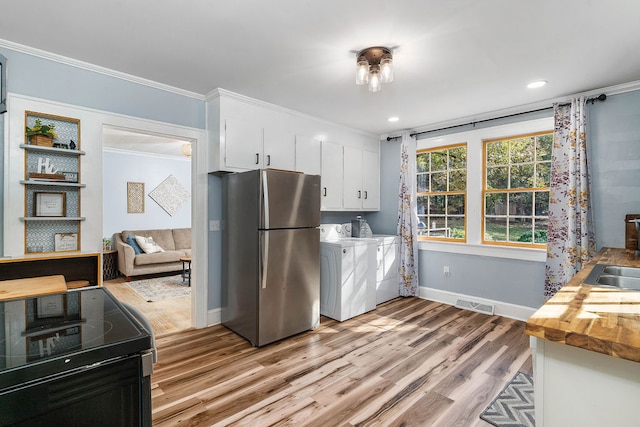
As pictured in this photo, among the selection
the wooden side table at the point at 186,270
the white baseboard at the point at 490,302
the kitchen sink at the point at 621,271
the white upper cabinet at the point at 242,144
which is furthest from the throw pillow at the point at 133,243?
the kitchen sink at the point at 621,271

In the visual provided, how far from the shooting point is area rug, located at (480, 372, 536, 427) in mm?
1922

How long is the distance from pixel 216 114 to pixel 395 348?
2.88m

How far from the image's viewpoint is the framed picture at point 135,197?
6496 mm

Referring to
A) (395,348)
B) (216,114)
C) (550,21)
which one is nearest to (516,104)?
(550,21)

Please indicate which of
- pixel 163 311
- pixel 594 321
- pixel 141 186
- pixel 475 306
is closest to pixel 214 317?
pixel 163 311

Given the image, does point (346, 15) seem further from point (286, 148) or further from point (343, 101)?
point (286, 148)

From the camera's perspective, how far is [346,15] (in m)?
1.93

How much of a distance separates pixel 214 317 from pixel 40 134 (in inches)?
89.0

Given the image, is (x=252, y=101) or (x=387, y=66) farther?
(x=252, y=101)

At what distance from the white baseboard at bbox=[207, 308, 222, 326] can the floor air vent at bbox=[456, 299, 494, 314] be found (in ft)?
9.78

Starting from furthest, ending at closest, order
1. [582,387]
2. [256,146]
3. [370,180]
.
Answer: [370,180], [256,146], [582,387]

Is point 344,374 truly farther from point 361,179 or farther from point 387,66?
point 361,179

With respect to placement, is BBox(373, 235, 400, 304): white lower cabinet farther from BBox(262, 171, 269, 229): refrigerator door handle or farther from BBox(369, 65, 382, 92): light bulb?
BBox(369, 65, 382, 92): light bulb

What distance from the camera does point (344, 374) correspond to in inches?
97.3
